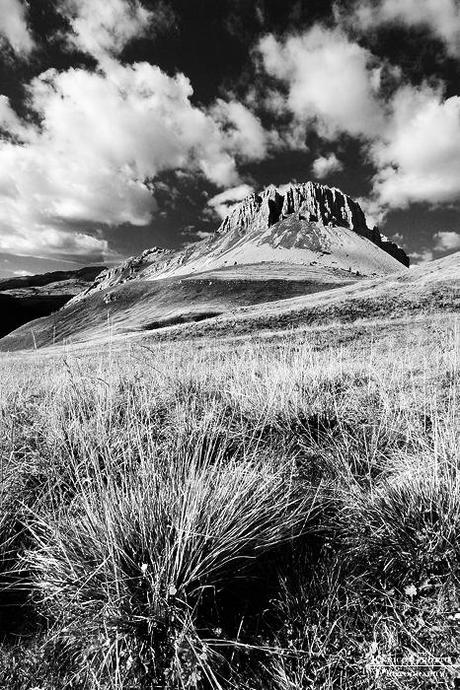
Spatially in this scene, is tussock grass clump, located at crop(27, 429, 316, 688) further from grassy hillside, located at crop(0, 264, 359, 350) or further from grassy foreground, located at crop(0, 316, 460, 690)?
grassy hillside, located at crop(0, 264, 359, 350)

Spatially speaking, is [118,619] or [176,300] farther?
[176,300]

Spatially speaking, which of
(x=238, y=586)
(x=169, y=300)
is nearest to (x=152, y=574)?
(x=238, y=586)

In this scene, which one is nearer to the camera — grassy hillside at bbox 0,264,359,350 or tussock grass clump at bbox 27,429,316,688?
tussock grass clump at bbox 27,429,316,688

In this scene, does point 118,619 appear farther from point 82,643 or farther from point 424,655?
point 424,655

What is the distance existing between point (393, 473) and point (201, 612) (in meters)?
2.23

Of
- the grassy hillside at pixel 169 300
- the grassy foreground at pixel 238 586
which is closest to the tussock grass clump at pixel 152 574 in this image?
the grassy foreground at pixel 238 586

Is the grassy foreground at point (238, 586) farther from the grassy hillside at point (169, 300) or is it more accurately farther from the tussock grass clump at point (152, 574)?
the grassy hillside at point (169, 300)

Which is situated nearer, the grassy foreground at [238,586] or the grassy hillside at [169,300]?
the grassy foreground at [238,586]

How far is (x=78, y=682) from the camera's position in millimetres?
1910

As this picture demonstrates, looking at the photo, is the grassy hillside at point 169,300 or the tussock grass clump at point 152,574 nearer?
the tussock grass clump at point 152,574

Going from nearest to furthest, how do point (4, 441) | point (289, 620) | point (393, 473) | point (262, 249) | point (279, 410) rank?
point (289, 620), point (393, 473), point (4, 441), point (279, 410), point (262, 249)

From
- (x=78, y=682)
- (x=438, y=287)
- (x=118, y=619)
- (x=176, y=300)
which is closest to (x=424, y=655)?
(x=118, y=619)

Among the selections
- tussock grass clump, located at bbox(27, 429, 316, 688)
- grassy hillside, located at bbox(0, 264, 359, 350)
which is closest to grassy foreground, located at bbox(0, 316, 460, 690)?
tussock grass clump, located at bbox(27, 429, 316, 688)

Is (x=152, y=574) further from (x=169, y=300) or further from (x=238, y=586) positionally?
(x=169, y=300)
